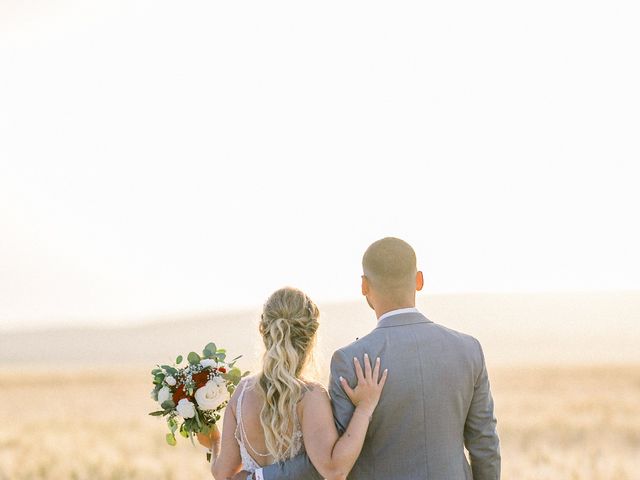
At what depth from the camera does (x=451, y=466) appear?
16.5 feet

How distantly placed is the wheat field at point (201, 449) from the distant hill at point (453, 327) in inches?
1624

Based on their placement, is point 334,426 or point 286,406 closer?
point 334,426

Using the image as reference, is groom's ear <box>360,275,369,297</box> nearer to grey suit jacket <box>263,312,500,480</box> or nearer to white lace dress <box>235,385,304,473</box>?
grey suit jacket <box>263,312,500,480</box>

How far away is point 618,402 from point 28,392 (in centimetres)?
1937

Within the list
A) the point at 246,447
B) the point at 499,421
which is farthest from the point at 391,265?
the point at 499,421

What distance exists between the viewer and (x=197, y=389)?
248 inches

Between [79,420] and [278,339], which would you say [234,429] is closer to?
[278,339]

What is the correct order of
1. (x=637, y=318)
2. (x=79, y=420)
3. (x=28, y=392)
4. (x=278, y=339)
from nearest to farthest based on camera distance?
(x=278, y=339), (x=79, y=420), (x=28, y=392), (x=637, y=318)

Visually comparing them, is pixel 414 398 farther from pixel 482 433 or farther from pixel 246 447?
pixel 246 447

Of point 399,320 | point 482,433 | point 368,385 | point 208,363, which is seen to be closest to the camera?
point 368,385

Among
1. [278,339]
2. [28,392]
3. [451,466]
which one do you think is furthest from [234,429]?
[28,392]

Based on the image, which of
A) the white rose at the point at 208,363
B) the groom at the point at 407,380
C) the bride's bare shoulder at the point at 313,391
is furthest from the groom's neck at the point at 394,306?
the white rose at the point at 208,363

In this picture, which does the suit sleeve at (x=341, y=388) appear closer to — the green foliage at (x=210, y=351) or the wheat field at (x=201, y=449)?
the green foliage at (x=210, y=351)

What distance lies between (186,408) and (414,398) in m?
1.80
